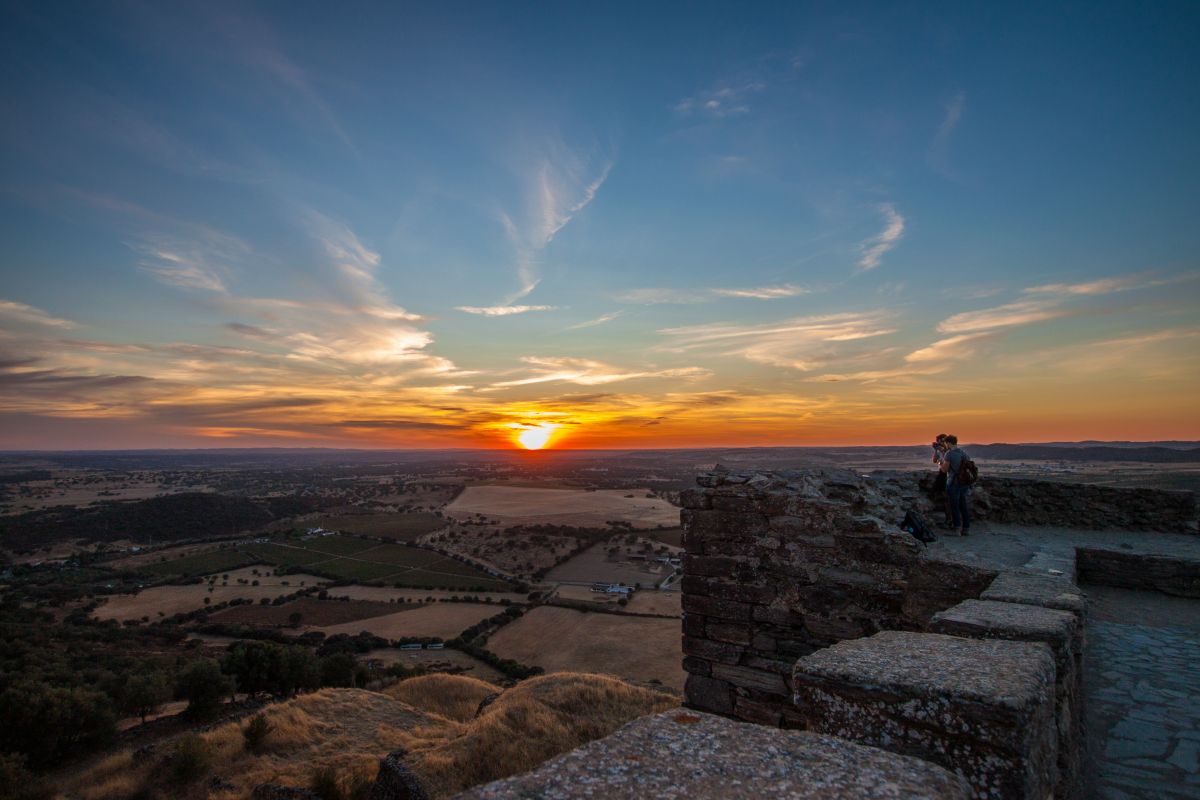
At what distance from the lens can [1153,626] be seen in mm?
6242

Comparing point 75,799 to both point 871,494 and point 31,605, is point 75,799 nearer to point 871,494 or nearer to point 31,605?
point 871,494

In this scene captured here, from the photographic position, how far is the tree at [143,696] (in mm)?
20703

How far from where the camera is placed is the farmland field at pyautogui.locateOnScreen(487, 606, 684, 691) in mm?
26391

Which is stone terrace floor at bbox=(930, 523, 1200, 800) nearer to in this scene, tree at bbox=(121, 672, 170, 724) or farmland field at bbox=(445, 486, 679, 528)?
tree at bbox=(121, 672, 170, 724)

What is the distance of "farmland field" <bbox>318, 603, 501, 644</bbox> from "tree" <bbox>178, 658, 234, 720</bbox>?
42.0ft

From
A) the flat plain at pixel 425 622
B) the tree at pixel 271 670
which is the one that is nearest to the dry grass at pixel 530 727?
the tree at pixel 271 670

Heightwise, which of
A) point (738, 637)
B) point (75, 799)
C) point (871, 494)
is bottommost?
point (75, 799)

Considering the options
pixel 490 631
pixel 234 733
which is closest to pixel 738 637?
pixel 234 733

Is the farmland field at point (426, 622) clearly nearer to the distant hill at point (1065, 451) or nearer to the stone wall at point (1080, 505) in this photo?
the stone wall at point (1080, 505)

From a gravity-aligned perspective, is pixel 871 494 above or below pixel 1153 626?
above

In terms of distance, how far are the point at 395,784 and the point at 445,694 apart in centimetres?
1091

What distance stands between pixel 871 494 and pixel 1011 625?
4136 mm

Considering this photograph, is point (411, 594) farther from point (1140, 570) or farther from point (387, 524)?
point (1140, 570)

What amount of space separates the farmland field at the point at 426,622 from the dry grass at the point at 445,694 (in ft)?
40.9
